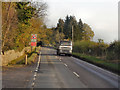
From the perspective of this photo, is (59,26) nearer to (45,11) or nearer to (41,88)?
(45,11)

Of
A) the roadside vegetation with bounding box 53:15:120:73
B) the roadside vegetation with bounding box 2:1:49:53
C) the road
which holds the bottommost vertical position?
the road

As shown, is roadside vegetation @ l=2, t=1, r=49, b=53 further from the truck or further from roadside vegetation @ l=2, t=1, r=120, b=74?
the truck

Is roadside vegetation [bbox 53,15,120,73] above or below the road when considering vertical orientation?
above

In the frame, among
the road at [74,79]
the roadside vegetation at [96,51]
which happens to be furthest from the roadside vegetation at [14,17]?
the roadside vegetation at [96,51]

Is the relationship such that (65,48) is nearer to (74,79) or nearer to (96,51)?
(96,51)

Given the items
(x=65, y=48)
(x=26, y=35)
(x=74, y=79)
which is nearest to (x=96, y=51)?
(x=65, y=48)

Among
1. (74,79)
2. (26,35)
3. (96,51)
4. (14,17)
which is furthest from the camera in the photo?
(26,35)

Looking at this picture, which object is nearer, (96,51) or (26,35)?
(96,51)

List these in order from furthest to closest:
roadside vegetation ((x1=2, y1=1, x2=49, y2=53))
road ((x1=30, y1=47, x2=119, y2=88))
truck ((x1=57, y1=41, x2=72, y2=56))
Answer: truck ((x1=57, y1=41, x2=72, y2=56)) → roadside vegetation ((x1=2, y1=1, x2=49, y2=53)) → road ((x1=30, y1=47, x2=119, y2=88))

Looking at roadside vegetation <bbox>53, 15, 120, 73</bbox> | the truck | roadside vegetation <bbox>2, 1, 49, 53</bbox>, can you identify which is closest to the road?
roadside vegetation <bbox>53, 15, 120, 73</bbox>

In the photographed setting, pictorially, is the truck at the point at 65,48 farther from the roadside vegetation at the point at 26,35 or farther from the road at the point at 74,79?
the road at the point at 74,79

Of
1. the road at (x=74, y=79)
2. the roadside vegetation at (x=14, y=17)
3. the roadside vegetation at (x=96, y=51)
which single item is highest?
the roadside vegetation at (x=14, y=17)

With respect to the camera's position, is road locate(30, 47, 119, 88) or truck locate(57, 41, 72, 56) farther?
truck locate(57, 41, 72, 56)

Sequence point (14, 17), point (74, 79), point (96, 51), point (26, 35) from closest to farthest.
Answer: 1. point (74, 79)
2. point (14, 17)
3. point (96, 51)
4. point (26, 35)
